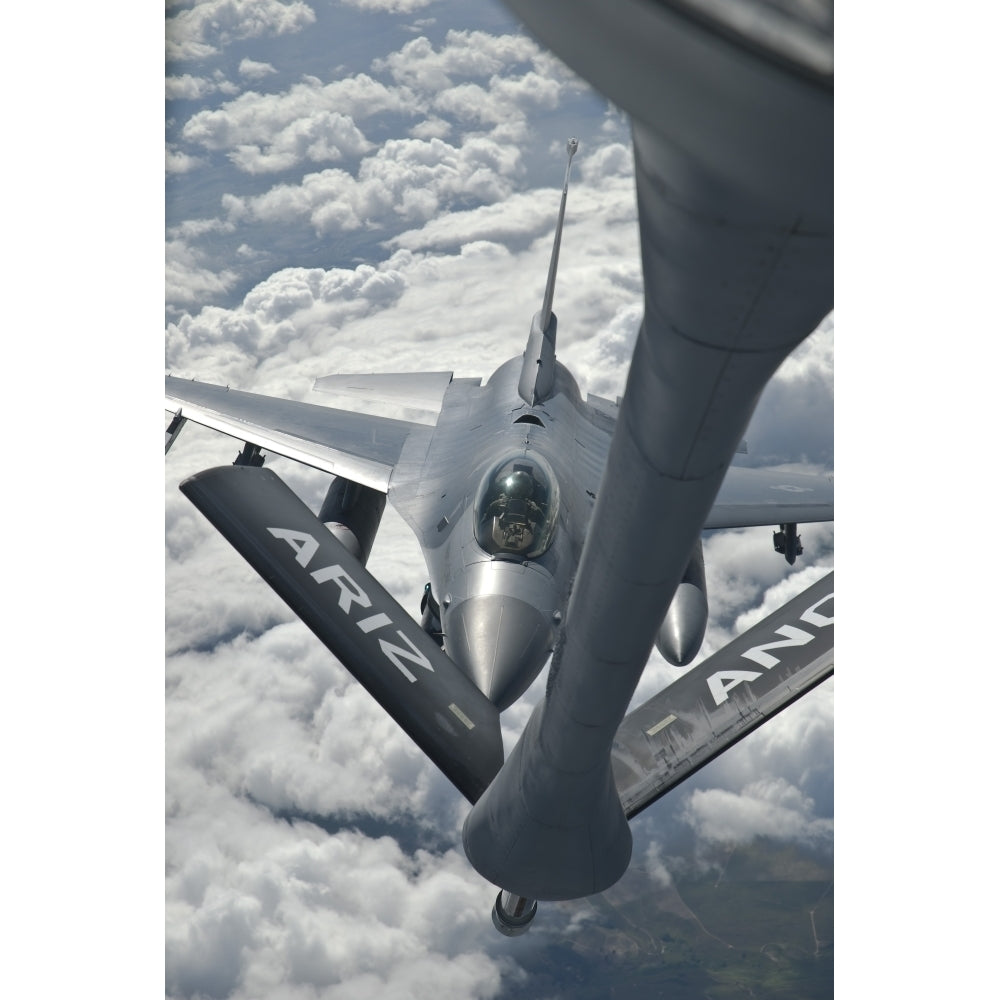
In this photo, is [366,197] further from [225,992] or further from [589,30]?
[589,30]

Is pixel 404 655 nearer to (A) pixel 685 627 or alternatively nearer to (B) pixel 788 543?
(A) pixel 685 627

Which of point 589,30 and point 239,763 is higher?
point 589,30

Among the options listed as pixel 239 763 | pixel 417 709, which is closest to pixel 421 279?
pixel 239 763

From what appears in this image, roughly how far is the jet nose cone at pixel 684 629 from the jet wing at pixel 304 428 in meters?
6.03

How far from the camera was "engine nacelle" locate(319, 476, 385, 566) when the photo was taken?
58.9ft

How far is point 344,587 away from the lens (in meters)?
8.47

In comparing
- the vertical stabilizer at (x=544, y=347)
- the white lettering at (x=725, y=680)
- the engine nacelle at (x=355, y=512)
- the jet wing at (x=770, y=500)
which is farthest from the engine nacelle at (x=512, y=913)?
the vertical stabilizer at (x=544, y=347)

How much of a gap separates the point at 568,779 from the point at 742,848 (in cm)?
3924

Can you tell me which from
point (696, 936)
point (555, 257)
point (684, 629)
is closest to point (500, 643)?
point (684, 629)

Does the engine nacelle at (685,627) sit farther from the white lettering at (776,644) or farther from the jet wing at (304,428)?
the white lettering at (776,644)

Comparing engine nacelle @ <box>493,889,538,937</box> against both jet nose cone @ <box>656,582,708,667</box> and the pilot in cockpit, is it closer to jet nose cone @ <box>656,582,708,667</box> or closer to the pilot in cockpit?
the pilot in cockpit

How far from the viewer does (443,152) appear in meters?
53.4

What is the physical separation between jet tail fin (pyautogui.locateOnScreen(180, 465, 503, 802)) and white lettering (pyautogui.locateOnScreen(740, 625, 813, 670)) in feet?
7.87

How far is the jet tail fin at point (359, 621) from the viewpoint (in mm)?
8125
